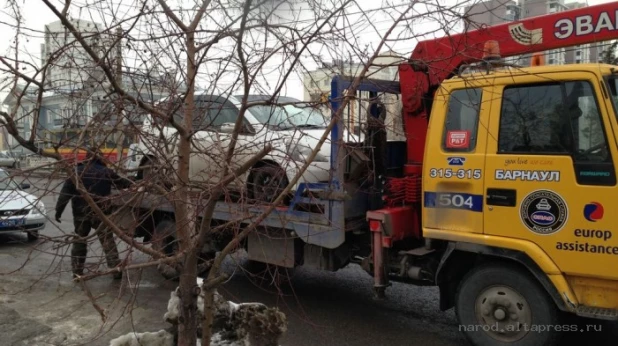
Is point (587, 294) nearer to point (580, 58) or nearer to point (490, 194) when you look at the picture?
point (490, 194)

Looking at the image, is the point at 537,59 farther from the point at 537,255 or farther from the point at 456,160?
the point at 537,255

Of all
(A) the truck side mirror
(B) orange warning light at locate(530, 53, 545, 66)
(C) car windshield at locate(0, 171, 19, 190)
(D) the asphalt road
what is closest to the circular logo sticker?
(D) the asphalt road

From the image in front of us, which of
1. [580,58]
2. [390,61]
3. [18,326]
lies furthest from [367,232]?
[18,326]

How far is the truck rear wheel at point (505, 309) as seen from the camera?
3.98 meters

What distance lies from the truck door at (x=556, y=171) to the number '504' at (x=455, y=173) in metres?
0.11

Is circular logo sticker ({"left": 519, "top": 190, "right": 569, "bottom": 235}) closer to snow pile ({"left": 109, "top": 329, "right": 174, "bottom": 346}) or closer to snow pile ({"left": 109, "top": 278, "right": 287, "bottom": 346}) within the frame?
snow pile ({"left": 109, "top": 278, "right": 287, "bottom": 346})

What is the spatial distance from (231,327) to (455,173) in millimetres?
2248

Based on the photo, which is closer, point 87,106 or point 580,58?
point 87,106

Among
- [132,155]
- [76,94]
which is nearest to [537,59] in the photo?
[132,155]

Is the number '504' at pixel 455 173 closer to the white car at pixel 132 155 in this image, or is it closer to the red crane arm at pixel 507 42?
the red crane arm at pixel 507 42

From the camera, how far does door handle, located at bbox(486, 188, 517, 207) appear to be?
403cm

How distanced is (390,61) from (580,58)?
2.58m

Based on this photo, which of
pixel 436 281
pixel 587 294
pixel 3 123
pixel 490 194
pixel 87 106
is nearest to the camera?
pixel 3 123

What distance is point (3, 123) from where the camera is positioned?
2117 millimetres
